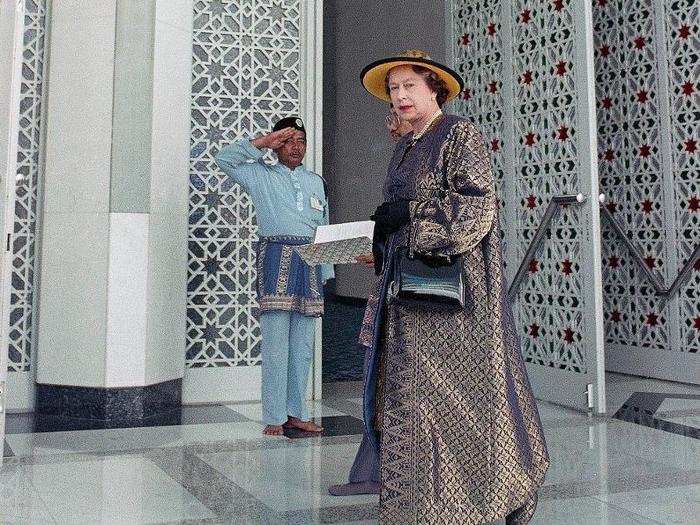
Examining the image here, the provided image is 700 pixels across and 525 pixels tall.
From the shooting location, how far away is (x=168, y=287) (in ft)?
13.6

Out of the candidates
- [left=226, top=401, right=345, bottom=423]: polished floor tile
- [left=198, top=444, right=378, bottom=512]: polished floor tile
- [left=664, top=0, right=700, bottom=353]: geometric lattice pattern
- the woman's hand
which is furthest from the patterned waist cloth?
[left=664, top=0, right=700, bottom=353]: geometric lattice pattern

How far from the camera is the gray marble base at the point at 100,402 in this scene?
3895mm

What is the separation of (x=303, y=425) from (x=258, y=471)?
0.72 m

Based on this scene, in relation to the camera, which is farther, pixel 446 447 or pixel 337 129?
pixel 337 129

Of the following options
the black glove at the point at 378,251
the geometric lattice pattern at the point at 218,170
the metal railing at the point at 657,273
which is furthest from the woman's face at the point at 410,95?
the metal railing at the point at 657,273

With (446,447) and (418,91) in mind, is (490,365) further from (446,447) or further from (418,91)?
(418,91)

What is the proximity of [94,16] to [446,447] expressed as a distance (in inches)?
126

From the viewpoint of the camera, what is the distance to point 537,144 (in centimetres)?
463

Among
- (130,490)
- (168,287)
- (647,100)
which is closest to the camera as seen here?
(130,490)

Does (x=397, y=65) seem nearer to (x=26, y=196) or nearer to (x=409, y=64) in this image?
(x=409, y=64)

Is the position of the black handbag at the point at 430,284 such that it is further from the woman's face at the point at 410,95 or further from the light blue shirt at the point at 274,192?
the light blue shirt at the point at 274,192

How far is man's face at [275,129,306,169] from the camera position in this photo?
359 centimetres

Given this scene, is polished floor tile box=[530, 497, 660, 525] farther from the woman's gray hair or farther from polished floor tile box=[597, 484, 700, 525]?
the woman's gray hair

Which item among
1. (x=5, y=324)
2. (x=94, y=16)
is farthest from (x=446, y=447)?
(x=94, y=16)
